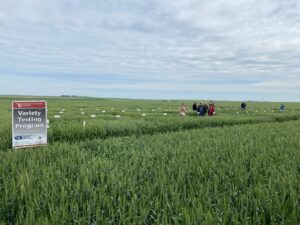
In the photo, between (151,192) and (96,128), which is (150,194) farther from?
(96,128)

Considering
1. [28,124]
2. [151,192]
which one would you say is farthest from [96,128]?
[151,192]

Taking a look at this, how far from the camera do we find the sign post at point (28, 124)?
6.70 meters

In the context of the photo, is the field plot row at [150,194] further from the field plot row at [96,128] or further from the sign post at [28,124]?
the field plot row at [96,128]

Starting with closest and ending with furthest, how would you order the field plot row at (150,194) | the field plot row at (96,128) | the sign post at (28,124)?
the field plot row at (150,194) < the sign post at (28,124) < the field plot row at (96,128)

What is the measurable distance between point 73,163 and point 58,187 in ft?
4.74

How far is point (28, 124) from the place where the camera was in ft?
22.8

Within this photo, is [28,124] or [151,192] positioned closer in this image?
A: [151,192]

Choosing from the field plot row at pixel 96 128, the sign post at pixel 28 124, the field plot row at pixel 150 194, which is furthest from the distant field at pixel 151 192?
the field plot row at pixel 96 128

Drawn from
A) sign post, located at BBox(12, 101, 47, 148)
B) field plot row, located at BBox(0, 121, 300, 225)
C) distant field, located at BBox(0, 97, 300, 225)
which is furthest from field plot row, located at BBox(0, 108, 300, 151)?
field plot row, located at BBox(0, 121, 300, 225)

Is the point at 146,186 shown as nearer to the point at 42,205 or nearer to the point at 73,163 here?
the point at 42,205

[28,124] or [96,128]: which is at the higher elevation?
[28,124]


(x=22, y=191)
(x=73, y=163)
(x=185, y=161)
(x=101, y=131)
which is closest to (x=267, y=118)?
(x=101, y=131)

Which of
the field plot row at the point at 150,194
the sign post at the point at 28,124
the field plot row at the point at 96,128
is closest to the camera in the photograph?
the field plot row at the point at 150,194

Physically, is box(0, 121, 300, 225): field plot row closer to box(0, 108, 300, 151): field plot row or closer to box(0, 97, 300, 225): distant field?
box(0, 97, 300, 225): distant field
